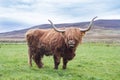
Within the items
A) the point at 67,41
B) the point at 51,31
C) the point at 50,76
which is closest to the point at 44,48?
the point at 51,31

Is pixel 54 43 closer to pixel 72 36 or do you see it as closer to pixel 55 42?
pixel 55 42

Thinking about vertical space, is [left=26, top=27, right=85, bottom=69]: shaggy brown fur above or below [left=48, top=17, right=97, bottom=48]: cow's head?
below

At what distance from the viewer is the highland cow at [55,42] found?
13.2 meters

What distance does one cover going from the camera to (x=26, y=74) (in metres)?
11.9

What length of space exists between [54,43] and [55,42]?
0.19 feet

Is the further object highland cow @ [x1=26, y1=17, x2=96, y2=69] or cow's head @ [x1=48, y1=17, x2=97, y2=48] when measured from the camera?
highland cow @ [x1=26, y1=17, x2=96, y2=69]

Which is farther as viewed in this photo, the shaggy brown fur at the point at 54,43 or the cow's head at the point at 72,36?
the shaggy brown fur at the point at 54,43

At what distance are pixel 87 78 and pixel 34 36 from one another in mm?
3599

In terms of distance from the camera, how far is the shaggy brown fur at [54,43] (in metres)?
13.1

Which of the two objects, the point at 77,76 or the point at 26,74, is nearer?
the point at 26,74

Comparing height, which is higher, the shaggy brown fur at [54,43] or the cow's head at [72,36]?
the cow's head at [72,36]

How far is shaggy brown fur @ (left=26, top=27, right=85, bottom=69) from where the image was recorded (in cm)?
1314

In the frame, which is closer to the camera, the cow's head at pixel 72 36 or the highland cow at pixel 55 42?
the cow's head at pixel 72 36

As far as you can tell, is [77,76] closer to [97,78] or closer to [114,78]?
[97,78]
